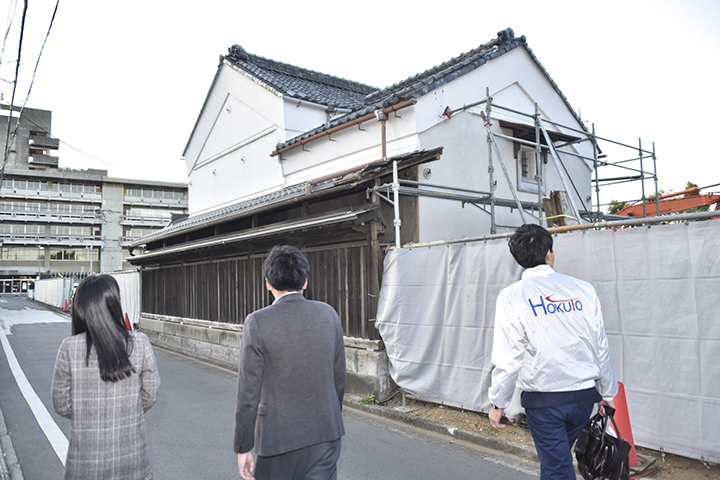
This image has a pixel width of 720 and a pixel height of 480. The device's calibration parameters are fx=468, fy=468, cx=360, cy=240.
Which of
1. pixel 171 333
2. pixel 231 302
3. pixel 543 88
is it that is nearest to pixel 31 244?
pixel 171 333

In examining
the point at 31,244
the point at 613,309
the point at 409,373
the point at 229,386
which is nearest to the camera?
the point at 613,309

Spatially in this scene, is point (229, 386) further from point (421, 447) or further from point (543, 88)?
point (543, 88)

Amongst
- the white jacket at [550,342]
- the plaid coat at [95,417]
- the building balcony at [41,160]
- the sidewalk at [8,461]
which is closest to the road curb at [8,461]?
the sidewalk at [8,461]

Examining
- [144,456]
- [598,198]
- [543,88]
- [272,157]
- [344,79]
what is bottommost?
[144,456]

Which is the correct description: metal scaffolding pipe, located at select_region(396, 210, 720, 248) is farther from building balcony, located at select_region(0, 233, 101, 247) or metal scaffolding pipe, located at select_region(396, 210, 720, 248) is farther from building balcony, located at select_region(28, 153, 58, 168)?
→ building balcony, located at select_region(28, 153, 58, 168)

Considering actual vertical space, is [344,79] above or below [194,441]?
above

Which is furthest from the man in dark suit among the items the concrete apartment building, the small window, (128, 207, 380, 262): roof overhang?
the concrete apartment building

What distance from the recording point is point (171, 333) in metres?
15.2

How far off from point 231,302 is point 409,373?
22.3 feet

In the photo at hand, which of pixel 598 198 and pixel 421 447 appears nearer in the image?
pixel 421 447

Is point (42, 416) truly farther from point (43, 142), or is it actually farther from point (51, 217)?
point (43, 142)

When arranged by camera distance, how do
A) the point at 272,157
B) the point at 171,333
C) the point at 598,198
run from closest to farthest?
1. the point at 598,198
2. the point at 272,157
3. the point at 171,333

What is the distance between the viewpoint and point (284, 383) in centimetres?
259

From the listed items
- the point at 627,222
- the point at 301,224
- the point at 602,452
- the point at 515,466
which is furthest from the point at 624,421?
the point at 301,224
